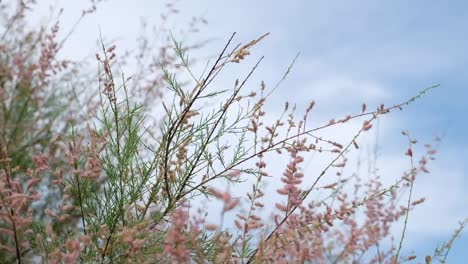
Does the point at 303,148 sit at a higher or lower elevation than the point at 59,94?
lower

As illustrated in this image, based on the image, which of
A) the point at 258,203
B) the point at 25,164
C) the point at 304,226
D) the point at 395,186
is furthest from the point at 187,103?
the point at 25,164

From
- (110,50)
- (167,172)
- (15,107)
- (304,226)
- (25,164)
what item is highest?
(15,107)

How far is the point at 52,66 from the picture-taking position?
4898mm

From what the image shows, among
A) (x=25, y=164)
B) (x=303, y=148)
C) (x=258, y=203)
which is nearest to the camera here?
(x=258, y=203)

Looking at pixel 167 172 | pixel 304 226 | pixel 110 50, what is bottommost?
pixel 304 226

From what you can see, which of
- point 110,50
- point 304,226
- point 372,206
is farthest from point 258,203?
point 372,206

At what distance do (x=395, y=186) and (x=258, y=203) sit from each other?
50 centimetres

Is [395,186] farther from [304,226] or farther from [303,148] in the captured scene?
[304,226]

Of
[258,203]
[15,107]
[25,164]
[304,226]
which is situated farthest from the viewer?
[15,107]

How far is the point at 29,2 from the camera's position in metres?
4.77

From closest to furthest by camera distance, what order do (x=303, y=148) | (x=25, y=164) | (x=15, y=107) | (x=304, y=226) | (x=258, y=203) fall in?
(x=304, y=226), (x=258, y=203), (x=303, y=148), (x=25, y=164), (x=15, y=107)

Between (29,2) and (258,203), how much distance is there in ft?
11.5

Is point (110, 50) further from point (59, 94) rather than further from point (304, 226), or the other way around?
point (59, 94)

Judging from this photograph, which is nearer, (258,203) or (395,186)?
(258,203)
